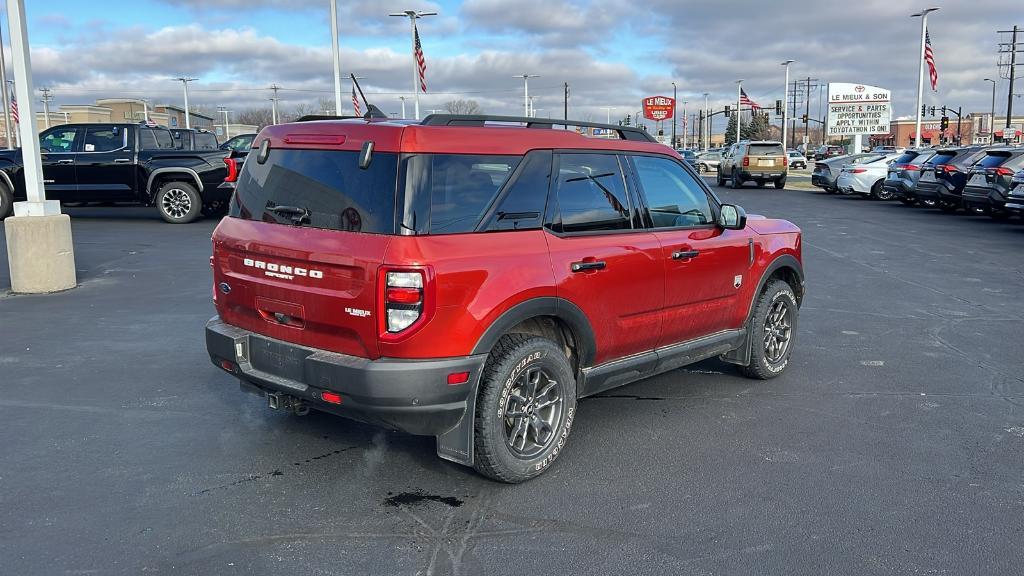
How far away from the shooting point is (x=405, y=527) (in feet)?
12.5

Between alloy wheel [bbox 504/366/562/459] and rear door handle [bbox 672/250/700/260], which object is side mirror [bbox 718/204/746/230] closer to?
rear door handle [bbox 672/250/700/260]

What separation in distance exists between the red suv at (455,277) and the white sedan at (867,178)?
2342cm

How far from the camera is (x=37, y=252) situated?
9.37 metres

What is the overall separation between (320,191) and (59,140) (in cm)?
1519

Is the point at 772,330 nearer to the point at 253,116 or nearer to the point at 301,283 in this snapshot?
the point at 301,283

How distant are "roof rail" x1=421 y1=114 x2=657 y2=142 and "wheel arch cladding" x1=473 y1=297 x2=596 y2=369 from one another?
3.26 feet

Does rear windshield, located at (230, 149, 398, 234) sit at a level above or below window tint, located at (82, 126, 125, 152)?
below

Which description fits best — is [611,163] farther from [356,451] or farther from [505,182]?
[356,451]

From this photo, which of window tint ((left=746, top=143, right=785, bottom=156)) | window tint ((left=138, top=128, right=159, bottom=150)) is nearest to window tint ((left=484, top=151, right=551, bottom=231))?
window tint ((left=138, top=128, right=159, bottom=150))

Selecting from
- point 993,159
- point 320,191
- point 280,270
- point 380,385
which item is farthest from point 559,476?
point 993,159

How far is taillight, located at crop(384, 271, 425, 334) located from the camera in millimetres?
3766

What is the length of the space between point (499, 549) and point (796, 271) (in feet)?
12.5

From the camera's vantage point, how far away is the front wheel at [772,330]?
19.9ft

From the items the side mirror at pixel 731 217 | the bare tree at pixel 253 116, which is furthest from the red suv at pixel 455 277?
the bare tree at pixel 253 116
